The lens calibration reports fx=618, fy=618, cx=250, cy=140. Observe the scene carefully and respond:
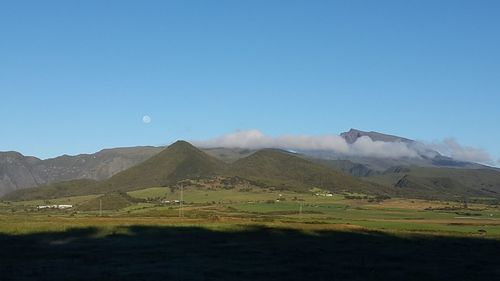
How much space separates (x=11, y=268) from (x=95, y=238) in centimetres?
3048

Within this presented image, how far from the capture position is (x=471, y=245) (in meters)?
75.6

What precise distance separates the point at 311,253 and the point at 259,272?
16.0m

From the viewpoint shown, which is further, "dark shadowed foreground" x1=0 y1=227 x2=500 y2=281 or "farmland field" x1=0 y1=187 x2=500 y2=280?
"farmland field" x1=0 y1=187 x2=500 y2=280

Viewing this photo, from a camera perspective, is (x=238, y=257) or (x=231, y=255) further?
(x=231, y=255)

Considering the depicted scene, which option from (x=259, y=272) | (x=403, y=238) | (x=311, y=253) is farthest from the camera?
(x=403, y=238)

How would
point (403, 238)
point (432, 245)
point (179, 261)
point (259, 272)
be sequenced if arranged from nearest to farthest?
1. point (259, 272)
2. point (179, 261)
3. point (432, 245)
4. point (403, 238)

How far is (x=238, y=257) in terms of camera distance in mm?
55688

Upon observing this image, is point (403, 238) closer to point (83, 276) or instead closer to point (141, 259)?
point (141, 259)

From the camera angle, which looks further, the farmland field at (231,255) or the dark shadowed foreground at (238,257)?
the farmland field at (231,255)

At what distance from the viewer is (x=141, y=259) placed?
5350 cm

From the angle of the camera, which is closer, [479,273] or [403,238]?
[479,273]

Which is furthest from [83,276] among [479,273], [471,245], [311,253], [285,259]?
[471,245]

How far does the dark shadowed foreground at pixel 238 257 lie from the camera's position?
145ft

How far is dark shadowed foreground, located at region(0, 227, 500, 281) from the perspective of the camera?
44287 mm
